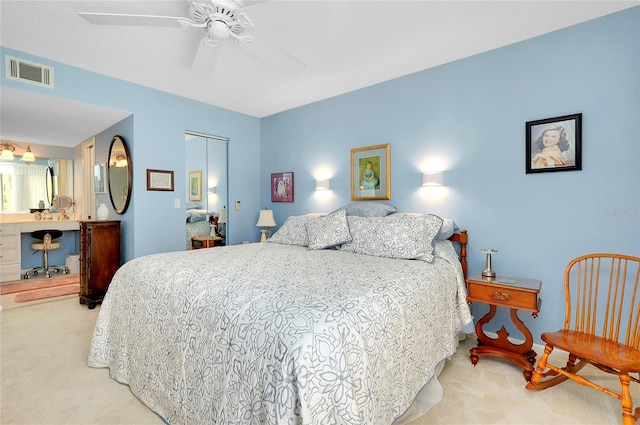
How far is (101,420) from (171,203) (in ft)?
8.25

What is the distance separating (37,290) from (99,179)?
1.77m

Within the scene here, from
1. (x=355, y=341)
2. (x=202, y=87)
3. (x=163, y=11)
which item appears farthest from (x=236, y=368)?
(x=202, y=87)

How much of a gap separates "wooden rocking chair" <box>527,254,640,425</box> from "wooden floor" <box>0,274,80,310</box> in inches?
207

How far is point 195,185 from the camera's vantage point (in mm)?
4074

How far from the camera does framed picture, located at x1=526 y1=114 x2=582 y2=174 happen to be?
2.24m

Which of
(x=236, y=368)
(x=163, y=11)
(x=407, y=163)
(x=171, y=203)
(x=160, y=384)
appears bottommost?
(x=160, y=384)

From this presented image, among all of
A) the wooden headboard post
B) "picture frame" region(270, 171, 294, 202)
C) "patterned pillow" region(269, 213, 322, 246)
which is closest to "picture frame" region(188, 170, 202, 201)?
"picture frame" region(270, 171, 294, 202)

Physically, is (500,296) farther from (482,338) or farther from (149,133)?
(149,133)

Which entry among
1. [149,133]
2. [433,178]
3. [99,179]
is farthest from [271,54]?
[99,179]

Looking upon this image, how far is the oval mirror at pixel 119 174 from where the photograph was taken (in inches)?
138

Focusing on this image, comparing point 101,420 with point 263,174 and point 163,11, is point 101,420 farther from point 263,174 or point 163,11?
point 263,174

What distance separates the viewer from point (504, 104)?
2555 millimetres

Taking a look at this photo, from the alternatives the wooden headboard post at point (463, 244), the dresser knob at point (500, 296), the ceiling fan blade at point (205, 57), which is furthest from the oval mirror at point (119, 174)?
the dresser knob at point (500, 296)

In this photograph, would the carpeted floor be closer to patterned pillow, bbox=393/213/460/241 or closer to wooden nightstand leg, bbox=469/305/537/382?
wooden nightstand leg, bbox=469/305/537/382
